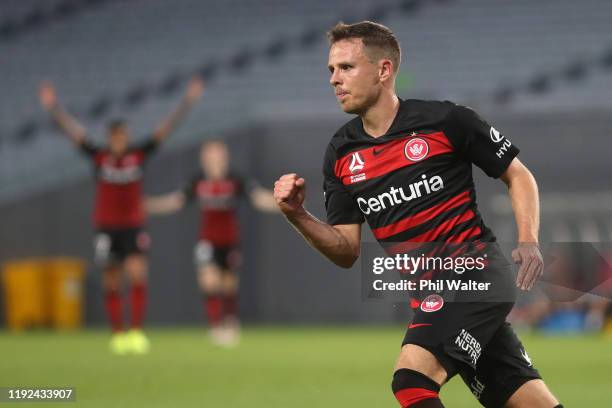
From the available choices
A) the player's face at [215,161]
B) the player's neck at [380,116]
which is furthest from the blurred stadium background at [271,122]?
the player's neck at [380,116]

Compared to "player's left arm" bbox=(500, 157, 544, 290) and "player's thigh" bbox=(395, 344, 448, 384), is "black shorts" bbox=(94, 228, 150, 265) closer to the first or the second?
"player's left arm" bbox=(500, 157, 544, 290)

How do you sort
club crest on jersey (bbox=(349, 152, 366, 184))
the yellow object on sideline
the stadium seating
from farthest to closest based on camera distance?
the stadium seating
the yellow object on sideline
club crest on jersey (bbox=(349, 152, 366, 184))

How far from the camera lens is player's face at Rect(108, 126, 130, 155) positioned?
13695 mm

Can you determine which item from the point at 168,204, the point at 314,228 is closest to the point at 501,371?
the point at 314,228

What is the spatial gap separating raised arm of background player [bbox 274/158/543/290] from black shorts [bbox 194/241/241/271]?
1064 centimetres

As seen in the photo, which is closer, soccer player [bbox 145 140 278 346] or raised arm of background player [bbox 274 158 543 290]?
raised arm of background player [bbox 274 158 543 290]

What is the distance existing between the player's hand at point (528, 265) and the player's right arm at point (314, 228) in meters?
0.81

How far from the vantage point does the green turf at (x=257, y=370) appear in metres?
7.86

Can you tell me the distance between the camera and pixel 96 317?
19.5m

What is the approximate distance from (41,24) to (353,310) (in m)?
9.25

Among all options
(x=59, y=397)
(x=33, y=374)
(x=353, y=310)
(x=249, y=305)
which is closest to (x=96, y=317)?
(x=249, y=305)

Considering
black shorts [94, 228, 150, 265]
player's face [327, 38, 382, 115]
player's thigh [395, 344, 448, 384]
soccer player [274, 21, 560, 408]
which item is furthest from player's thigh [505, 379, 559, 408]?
black shorts [94, 228, 150, 265]

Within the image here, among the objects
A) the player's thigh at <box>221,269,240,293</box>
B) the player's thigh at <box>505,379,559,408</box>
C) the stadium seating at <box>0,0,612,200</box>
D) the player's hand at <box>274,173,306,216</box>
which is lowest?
the player's thigh at <box>505,379,559,408</box>

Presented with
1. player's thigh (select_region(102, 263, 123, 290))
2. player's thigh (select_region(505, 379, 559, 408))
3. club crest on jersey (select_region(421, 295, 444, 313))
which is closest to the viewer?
club crest on jersey (select_region(421, 295, 444, 313))
